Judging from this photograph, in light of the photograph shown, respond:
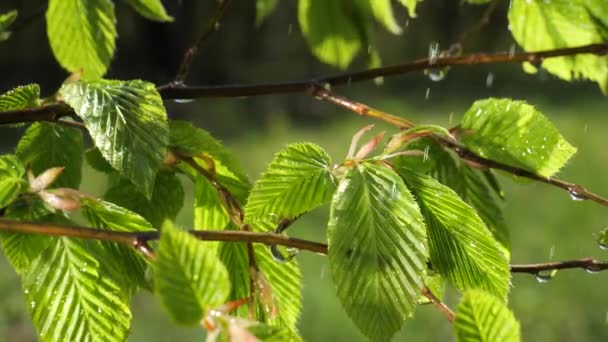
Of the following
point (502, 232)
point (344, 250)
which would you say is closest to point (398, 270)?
point (344, 250)

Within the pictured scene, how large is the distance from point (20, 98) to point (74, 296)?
0.56 ft

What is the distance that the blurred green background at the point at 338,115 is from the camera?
3.01 m

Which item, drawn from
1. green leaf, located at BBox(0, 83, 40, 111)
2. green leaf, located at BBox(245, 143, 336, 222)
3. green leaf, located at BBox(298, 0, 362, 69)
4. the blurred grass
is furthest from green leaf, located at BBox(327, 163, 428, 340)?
the blurred grass

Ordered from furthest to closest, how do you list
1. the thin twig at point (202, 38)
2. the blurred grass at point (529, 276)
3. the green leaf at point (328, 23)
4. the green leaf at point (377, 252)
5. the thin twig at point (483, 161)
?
the blurred grass at point (529, 276), the green leaf at point (328, 23), the thin twig at point (202, 38), the thin twig at point (483, 161), the green leaf at point (377, 252)

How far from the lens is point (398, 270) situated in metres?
0.45

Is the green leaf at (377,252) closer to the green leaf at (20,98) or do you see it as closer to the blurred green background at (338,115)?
the green leaf at (20,98)

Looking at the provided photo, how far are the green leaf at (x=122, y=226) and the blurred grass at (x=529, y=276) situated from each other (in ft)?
5.62

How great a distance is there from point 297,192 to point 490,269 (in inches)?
4.6

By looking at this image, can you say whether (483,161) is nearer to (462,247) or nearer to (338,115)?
(462,247)

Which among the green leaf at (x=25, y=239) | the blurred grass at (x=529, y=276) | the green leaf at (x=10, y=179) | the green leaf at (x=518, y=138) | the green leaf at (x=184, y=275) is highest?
the green leaf at (x=184, y=275)

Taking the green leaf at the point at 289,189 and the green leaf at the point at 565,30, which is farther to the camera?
the green leaf at the point at 565,30

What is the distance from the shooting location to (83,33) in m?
0.71

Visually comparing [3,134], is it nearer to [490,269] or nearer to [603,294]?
[603,294]

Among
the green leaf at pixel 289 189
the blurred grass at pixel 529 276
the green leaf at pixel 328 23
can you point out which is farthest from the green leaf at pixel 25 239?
the blurred grass at pixel 529 276
